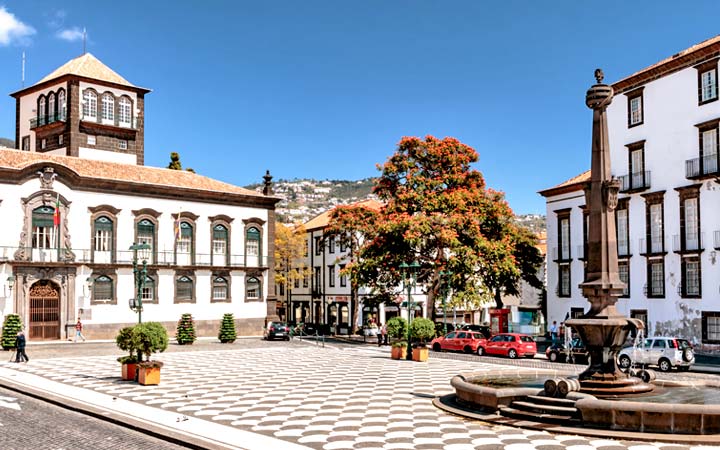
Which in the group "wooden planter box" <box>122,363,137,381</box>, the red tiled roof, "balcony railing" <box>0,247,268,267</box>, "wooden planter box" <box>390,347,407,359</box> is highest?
the red tiled roof

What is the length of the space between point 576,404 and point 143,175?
134 feet

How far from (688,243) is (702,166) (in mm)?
4077

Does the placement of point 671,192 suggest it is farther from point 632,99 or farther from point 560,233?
point 560,233

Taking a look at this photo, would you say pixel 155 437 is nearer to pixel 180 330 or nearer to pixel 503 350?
pixel 503 350

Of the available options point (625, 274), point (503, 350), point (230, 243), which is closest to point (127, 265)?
point (230, 243)

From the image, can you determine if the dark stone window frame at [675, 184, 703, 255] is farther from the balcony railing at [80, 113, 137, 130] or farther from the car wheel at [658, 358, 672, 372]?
the balcony railing at [80, 113, 137, 130]

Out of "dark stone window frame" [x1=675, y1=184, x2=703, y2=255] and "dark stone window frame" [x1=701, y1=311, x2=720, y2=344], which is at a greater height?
"dark stone window frame" [x1=675, y1=184, x2=703, y2=255]

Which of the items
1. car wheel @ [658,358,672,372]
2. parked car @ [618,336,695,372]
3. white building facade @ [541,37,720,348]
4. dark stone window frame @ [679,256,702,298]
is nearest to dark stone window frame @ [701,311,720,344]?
white building facade @ [541,37,720,348]

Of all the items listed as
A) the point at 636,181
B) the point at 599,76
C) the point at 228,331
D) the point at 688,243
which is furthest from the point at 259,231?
the point at 599,76

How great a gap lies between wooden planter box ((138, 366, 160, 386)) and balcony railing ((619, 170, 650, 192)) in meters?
28.6

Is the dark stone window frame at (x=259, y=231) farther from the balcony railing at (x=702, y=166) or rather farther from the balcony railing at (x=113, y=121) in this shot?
the balcony railing at (x=702, y=166)

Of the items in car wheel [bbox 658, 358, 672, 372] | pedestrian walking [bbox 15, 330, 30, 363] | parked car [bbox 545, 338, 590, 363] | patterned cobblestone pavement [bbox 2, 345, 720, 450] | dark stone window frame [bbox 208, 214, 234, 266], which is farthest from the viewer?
dark stone window frame [bbox 208, 214, 234, 266]

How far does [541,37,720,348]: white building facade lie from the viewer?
124 ft

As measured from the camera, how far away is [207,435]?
47.8 ft
